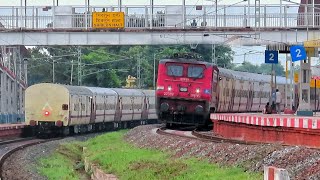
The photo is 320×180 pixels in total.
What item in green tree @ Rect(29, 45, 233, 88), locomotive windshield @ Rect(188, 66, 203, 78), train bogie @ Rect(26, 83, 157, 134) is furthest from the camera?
green tree @ Rect(29, 45, 233, 88)

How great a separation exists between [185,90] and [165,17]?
34.6 feet

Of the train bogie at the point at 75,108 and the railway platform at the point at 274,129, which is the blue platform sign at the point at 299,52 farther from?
the train bogie at the point at 75,108

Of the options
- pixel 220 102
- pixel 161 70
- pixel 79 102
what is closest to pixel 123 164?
pixel 161 70

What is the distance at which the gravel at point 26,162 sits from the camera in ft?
72.4

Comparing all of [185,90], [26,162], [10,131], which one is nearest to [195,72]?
[185,90]

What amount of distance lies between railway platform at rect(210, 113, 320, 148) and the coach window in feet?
10.4

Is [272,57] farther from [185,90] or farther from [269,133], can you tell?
[269,133]

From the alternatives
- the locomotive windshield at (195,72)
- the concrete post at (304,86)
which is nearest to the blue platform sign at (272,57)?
the concrete post at (304,86)

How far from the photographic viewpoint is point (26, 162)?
2686 centimetres

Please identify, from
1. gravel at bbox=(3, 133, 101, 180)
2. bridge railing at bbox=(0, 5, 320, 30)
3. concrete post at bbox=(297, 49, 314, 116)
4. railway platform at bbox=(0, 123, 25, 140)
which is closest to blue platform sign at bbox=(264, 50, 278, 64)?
bridge railing at bbox=(0, 5, 320, 30)

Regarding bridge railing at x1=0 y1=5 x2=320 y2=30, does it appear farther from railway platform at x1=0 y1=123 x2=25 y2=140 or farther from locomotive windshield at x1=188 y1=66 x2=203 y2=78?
locomotive windshield at x1=188 y1=66 x2=203 y2=78

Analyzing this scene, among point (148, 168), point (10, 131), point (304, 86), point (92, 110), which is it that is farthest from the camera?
point (92, 110)

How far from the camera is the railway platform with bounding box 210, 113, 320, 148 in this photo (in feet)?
71.2

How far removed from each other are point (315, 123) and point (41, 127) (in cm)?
2648
